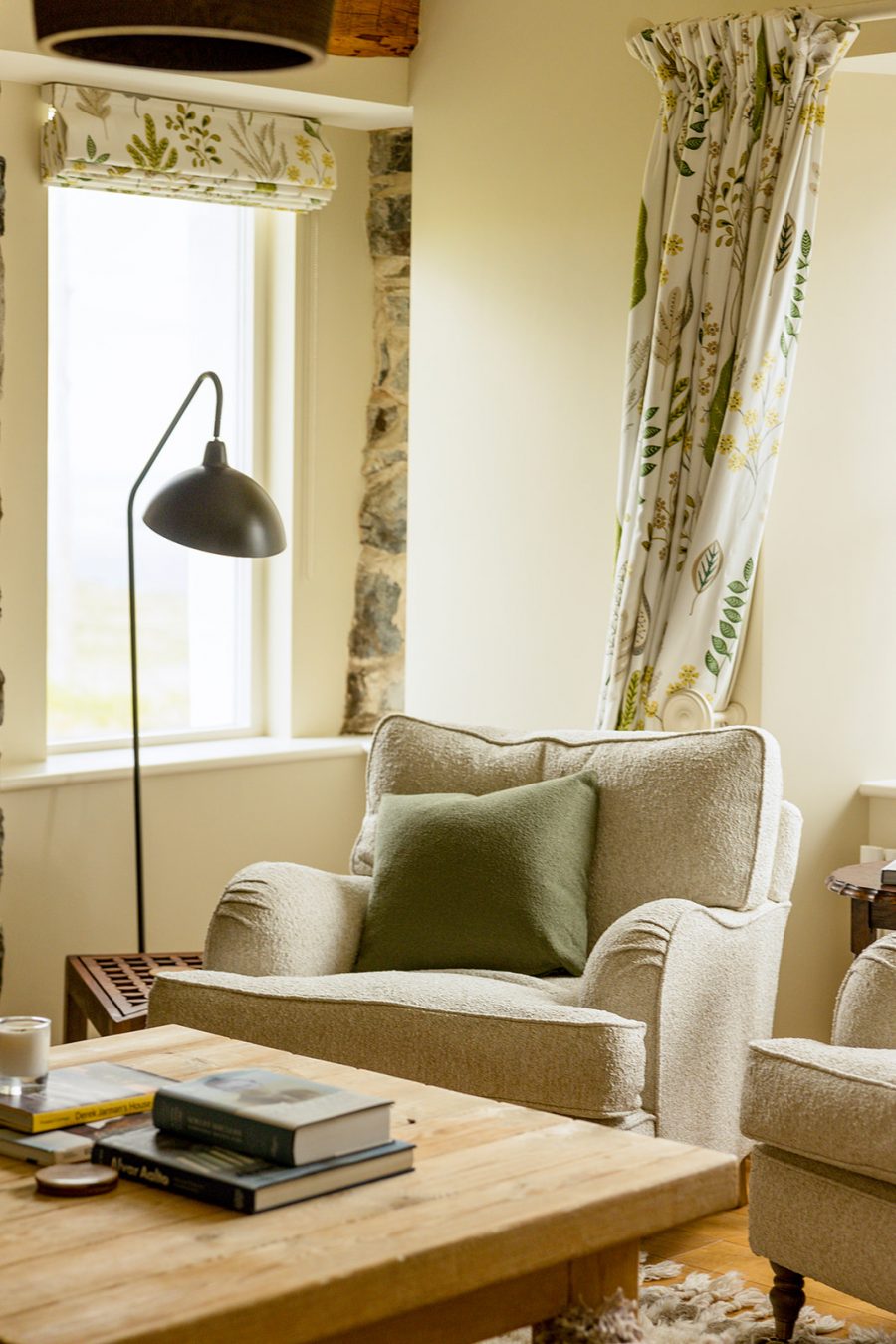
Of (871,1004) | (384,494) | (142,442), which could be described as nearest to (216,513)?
(142,442)

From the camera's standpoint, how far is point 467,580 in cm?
429

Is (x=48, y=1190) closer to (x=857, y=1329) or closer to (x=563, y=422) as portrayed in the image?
(x=857, y=1329)

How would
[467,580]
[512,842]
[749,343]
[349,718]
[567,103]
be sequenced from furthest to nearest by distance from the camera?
[349,718] → [467,580] → [567,103] → [749,343] → [512,842]

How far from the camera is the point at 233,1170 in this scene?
1.72m

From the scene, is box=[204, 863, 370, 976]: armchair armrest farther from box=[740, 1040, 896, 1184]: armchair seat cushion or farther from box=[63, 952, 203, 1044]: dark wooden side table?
box=[740, 1040, 896, 1184]: armchair seat cushion

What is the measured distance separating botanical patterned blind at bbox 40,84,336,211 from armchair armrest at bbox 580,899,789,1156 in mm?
2356

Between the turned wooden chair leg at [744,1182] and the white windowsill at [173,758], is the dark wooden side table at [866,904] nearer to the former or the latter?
the turned wooden chair leg at [744,1182]

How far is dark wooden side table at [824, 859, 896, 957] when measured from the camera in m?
3.03

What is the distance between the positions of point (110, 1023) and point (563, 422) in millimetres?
1835

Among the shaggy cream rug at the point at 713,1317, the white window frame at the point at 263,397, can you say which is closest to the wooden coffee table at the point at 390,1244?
the shaggy cream rug at the point at 713,1317

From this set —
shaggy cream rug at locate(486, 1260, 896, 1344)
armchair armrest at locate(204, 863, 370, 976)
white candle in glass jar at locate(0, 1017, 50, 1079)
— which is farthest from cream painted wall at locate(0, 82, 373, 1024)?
white candle in glass jar at locate(0, 1017, 50, 1079)

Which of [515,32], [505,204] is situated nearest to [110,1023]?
[505,204]

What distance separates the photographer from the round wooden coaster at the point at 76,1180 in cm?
174

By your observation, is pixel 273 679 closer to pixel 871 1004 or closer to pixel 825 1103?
pixel 871 1004
